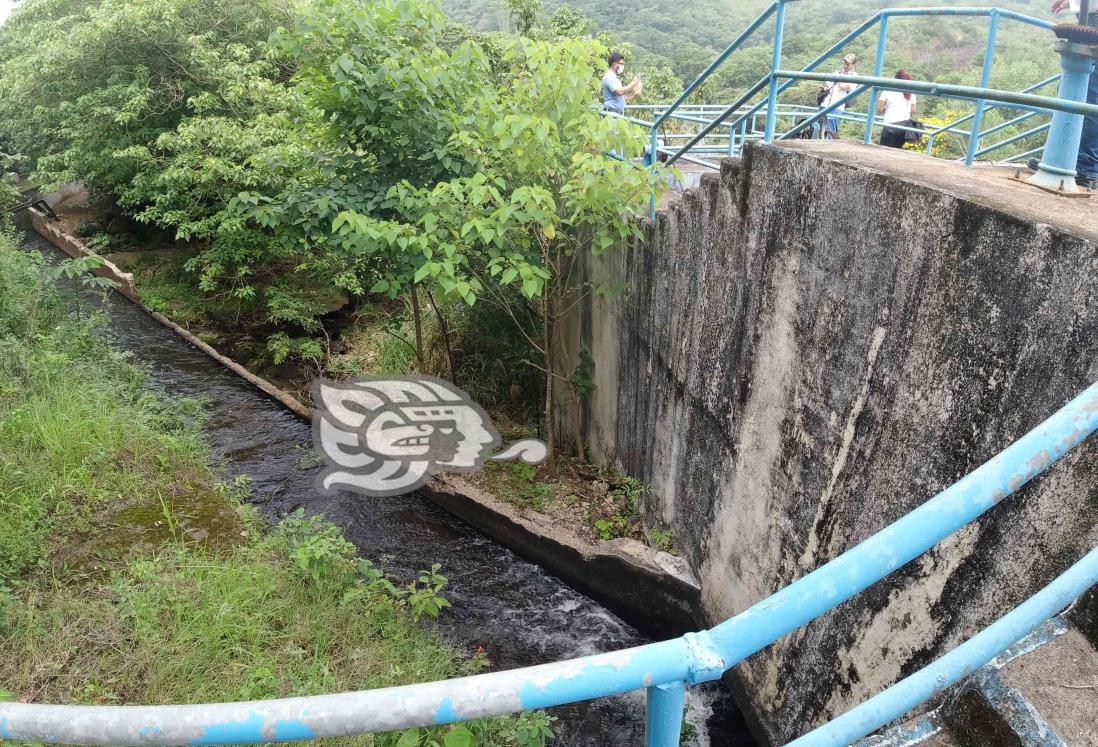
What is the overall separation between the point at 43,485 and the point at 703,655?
574cm

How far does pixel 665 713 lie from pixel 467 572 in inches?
218

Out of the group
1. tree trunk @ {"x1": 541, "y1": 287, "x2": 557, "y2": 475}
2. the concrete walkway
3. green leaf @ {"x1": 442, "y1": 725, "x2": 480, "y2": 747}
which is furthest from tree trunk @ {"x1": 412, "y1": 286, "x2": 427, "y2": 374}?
green leaf @ {"x1": 442, "y1": 725, "x2": 480, "y2": 747}

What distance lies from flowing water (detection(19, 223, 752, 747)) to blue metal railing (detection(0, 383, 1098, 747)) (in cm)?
409

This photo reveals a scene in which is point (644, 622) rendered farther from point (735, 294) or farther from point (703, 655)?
point (703, 655)

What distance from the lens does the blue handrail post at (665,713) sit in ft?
A: 3.31

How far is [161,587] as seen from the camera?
4.42 meters

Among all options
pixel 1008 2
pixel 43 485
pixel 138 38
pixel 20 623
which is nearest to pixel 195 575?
pixel 20 623

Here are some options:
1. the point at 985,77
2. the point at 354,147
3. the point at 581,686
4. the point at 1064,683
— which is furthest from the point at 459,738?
the point at 354,147

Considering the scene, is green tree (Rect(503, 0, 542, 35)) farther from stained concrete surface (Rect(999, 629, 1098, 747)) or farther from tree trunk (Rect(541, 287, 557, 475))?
stained concrete surface (Rect(999, 629, 1098, 747))

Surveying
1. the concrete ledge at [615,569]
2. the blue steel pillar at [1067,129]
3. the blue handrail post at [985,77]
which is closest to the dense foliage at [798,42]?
the blue handrail post at [985,77]

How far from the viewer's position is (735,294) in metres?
4.90

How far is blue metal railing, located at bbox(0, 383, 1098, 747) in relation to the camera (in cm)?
98

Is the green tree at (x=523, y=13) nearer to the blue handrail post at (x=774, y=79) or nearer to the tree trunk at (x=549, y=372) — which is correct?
the tree trunk at (x=549, y=372)

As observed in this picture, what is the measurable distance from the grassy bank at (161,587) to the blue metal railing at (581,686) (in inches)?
99.2
